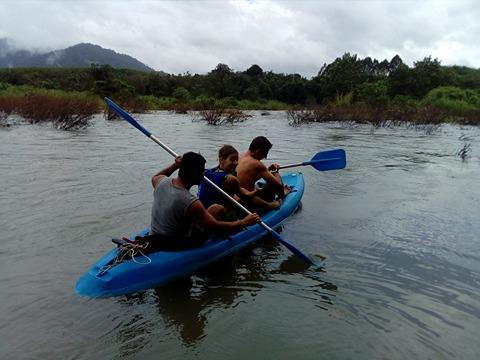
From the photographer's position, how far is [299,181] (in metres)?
7.76

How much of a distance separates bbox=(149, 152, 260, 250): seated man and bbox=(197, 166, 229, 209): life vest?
1.89 ft

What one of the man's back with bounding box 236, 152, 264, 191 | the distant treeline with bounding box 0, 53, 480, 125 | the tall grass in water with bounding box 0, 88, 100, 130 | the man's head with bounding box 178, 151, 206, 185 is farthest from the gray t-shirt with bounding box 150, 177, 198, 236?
the distant treeline with bounding box 0, 53, 480, 125

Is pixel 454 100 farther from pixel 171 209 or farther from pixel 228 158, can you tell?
pixel 171 209

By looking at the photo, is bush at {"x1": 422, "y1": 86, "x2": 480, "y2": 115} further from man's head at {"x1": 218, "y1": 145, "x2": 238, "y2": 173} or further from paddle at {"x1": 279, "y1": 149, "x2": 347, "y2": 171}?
man's head at {"x1": 218, "y1": 145, "x2": 238, "y2": 173}

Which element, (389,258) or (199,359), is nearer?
(199,359)

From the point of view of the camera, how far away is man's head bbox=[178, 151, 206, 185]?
3922mm

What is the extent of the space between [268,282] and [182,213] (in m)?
1.18

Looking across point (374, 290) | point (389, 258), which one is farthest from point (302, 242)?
point (374, 290)

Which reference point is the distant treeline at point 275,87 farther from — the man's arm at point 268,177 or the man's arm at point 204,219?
the man's arm at point 204,219

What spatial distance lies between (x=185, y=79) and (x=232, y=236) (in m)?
53.9

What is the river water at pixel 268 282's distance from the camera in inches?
135

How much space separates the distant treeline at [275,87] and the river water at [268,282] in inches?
875

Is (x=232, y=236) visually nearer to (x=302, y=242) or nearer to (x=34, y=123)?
(x=302, y=242)

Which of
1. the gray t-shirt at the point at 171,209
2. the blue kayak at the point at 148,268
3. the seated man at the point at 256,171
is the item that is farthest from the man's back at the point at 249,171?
the gray t-shirt at the point at 171,209
